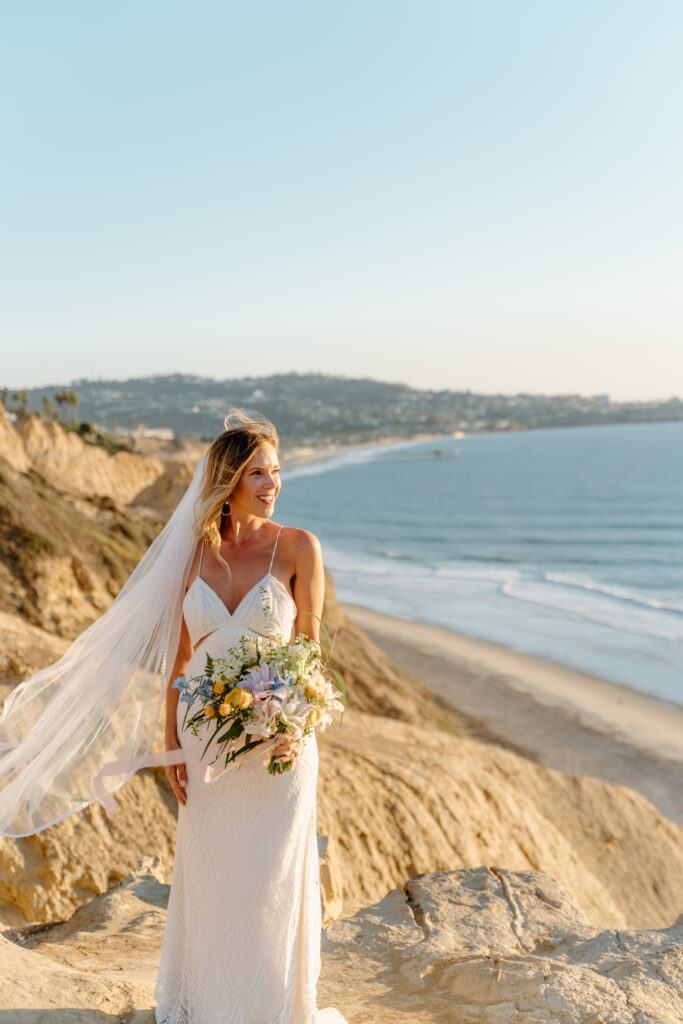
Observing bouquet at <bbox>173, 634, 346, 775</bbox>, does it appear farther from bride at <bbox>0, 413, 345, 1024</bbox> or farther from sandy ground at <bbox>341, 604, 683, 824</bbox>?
sandy ground at <bbox>341, 604, 683, 824</bbox>

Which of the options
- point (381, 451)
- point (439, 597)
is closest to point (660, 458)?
point (381, 451)

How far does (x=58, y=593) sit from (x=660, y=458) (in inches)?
4482

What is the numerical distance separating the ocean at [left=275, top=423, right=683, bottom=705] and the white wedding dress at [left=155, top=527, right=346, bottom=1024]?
19.3 m

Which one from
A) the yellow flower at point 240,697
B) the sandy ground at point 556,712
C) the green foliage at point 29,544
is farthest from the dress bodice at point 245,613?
the sandy ground at point 556,712

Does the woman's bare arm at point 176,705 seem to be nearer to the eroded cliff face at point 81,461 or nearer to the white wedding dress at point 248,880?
the white wedding dress at point 248,880

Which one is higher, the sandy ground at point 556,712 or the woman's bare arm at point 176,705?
the woman's bare arm at point 176,705

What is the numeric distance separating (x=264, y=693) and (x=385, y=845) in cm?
580

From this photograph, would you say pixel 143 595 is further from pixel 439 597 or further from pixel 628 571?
pixel 628 571

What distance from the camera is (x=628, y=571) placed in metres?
39.0

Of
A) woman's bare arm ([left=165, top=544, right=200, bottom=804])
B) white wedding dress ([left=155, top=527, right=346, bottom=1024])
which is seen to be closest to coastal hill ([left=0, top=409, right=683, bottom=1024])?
white wedding dress ([left=155, top=527, right=346, bottom=1024])

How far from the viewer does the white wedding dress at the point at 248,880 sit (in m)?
3.77

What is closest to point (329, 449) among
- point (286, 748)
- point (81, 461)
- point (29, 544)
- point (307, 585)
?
point (81, 461)

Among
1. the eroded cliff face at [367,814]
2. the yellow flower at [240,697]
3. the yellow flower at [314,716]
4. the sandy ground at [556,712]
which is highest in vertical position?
the yellow flower at [240,697]

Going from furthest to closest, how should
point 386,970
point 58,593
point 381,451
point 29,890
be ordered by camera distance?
point 381,451
point 58,593
point 29,890
point 386,970
